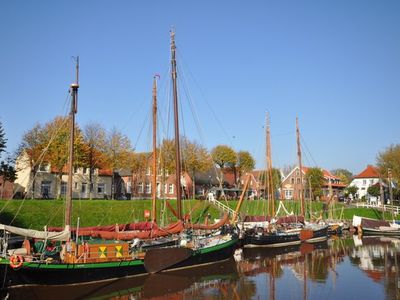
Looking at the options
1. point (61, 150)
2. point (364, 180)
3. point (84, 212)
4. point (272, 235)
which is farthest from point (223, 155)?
point (364, 180)

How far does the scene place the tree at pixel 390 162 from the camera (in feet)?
241

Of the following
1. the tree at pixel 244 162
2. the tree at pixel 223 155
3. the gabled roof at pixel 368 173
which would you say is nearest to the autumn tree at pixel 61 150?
the tree at pixel 223 155

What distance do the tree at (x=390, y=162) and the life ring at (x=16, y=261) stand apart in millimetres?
65111

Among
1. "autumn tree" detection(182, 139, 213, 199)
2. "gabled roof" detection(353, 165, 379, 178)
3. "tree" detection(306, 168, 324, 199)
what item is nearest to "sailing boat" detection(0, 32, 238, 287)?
"autumn tree" detection(182, 139, 213, 199)

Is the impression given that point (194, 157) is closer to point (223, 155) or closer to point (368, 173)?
point (223, 155)

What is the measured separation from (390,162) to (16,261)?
69978mm

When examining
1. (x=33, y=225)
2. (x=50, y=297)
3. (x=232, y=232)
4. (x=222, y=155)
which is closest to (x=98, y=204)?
(x=33, y=225)

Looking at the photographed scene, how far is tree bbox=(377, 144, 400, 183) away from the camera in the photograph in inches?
2891

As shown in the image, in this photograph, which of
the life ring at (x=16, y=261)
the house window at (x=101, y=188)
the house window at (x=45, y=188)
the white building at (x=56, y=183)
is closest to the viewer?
the life ring at (x=16, y=261)

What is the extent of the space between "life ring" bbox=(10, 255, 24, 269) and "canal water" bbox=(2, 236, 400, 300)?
56.1 inches

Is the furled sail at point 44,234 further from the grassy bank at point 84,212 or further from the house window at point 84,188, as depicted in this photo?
the house window at point 84,188

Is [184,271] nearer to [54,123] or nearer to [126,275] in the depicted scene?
[126,275]

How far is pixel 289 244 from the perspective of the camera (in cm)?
4531

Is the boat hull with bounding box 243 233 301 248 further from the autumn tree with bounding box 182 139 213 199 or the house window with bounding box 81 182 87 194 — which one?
the house window with bounding box 81 182 87 194
